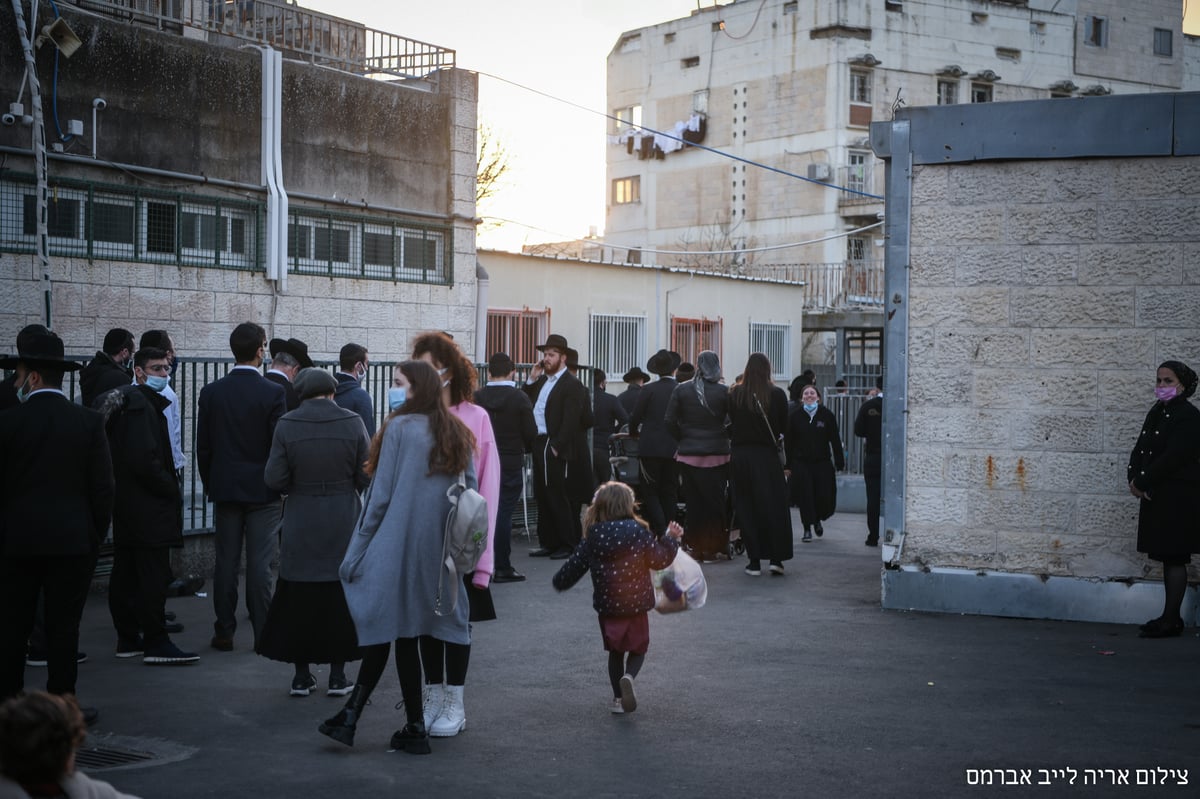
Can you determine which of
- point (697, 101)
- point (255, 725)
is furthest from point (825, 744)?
point (697, 101)

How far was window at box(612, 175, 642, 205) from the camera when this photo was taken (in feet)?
190

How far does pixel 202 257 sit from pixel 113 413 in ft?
28.4

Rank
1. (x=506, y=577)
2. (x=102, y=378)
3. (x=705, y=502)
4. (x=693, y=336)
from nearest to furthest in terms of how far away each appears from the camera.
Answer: (x=102, y=378)
(x=506, y=577)
(x=705, y=502)
(x=693, y=336)

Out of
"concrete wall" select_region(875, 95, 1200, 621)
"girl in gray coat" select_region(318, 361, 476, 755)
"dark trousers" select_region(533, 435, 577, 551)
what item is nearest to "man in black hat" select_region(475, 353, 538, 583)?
"dark trousers" select_region(533, 435, 577, 551)

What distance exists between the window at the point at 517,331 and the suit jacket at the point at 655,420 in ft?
33.3

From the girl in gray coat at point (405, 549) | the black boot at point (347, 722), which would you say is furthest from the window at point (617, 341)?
the black boot at point (347, 722)

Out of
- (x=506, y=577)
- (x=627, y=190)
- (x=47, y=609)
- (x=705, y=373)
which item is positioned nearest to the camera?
(x=47, y=609)

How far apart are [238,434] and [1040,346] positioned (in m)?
5.95

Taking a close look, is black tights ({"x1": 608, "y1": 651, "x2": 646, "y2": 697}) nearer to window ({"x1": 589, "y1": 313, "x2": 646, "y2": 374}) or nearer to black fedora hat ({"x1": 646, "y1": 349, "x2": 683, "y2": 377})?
black fedora hat ({"x1": 646, "y1": 349, "x2": 683, "y2": 377})

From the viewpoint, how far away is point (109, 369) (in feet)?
30.1

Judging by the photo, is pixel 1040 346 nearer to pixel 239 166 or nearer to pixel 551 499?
pixel 551 499

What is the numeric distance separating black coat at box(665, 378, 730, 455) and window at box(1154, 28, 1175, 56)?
56.4 m

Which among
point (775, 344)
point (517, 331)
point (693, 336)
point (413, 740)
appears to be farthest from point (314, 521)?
point (775, 344)

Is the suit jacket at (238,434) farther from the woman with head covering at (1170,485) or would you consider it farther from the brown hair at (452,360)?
the woman with head covering at (1170,485)
